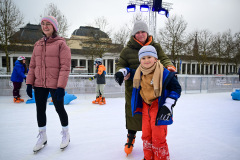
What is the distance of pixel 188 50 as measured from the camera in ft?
77.6

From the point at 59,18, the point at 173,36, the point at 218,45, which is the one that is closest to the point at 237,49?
the point at 218,45

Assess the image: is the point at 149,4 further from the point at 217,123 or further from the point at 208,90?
the point at 217,123

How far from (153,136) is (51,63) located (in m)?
1.57

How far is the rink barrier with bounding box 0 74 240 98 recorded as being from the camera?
23.2ft

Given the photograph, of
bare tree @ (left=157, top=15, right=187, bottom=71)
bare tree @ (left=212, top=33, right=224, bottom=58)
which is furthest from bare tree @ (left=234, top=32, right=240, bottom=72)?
bare tree @ (left=157, top=15, right=187, bottom=71)

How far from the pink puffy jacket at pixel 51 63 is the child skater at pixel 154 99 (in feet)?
3.33

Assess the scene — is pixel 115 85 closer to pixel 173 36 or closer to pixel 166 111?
pixel 166 111

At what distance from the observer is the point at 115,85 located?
7.84 m

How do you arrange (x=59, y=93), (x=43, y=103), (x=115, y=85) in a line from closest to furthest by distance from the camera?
(x=59, y=93)
(x=43, y=103)
(x=115, y=85)

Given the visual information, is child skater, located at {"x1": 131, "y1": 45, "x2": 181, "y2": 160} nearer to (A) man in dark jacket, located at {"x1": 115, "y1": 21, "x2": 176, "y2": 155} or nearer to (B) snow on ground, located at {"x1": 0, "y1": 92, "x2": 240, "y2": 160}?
(A) man in dark jacket, located at {"x1": 115, "y1": 21, "x2": 176, "y2": 155}

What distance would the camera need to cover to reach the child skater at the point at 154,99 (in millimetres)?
1635

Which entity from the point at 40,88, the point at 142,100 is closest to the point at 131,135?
the point at 142,100

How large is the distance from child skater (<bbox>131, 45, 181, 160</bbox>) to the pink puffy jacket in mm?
1013

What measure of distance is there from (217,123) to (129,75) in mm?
2884
